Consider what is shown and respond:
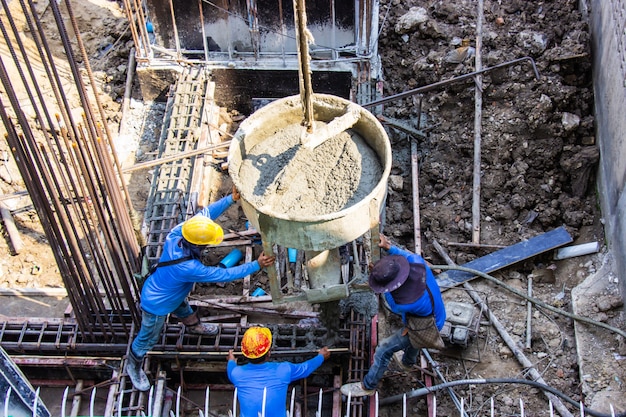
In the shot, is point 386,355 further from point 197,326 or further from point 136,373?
point 136,373

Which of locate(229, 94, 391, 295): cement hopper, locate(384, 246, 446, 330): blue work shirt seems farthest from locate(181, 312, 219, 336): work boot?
locate(384, 246, 446, 330): blue work shirt

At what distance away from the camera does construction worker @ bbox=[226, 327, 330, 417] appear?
17.0 feet

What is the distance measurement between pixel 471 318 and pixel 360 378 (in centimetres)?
134

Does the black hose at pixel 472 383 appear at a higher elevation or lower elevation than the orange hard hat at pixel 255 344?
lower

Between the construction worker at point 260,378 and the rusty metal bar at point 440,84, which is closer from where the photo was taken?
the construction worker at point 260,378

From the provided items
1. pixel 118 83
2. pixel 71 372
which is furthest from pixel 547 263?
pixel 118 83

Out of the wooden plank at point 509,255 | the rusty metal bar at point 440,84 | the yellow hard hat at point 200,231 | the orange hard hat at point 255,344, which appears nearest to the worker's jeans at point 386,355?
the orange hard hat at point 255,344

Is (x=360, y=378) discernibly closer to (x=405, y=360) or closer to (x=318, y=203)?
(x=405, y=360)

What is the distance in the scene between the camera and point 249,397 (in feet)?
17.1

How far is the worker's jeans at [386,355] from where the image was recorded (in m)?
5.62

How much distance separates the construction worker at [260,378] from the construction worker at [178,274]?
608 millimetres

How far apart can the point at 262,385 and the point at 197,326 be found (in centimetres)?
154

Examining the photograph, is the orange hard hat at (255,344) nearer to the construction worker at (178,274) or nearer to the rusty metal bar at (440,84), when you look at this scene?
the construction worker at (178,274)

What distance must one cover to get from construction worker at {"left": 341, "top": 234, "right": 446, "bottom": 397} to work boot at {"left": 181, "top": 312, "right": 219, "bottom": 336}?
5.72ft
